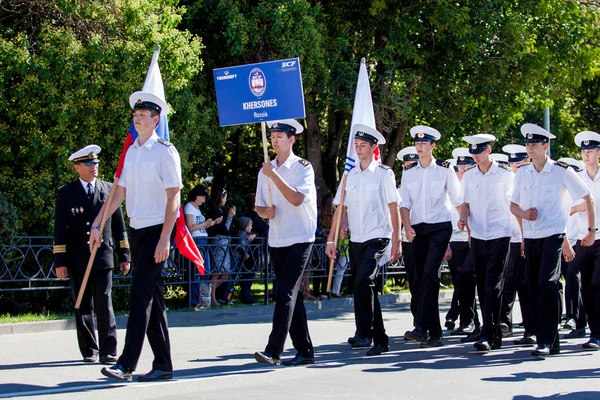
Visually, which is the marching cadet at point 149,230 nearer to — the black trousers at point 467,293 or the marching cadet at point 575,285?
the black trousers at point 467,293

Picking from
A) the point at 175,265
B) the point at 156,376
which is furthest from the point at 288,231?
the point at 175,265

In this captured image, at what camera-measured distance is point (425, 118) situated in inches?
901

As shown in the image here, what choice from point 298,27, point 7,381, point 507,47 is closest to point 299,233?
point 7,381

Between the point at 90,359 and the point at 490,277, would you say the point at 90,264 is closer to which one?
the point at 90,359

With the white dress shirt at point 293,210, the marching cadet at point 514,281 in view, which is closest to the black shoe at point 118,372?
the white dress shirt at point 293,210

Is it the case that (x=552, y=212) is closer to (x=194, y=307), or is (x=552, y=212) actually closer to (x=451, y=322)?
(x=451, y=322)

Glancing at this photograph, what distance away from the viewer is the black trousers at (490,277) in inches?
405

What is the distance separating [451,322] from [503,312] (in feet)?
3.45

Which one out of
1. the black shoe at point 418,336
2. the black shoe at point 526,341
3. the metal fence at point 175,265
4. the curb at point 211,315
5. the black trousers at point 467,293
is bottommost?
the black shoe at point 526,341

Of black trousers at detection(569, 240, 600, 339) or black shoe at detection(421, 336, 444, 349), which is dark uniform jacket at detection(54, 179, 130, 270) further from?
black trousers at detection(569, 240, 600, 339)

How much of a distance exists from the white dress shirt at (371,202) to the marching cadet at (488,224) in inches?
51.0

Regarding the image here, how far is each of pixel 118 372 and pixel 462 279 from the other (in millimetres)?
5683

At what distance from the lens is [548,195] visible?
32.8 ft

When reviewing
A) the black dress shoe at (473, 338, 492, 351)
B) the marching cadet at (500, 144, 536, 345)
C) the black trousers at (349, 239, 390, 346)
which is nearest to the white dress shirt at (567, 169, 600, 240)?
the marching cadet at (500, 144, 536, 345)
